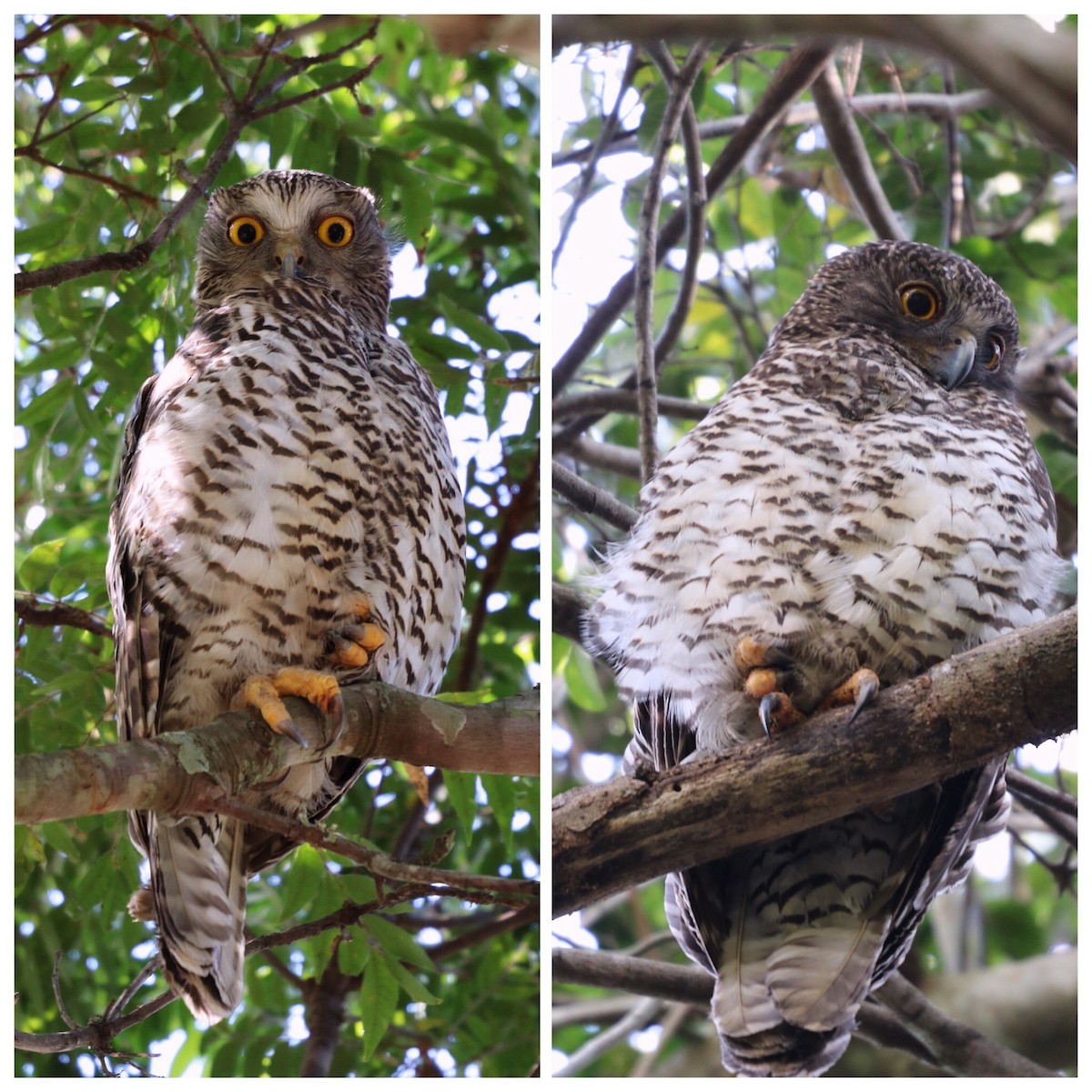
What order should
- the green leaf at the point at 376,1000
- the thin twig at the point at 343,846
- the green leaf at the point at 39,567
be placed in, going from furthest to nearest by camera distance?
→ the green leaf at the point at 39,567, the green leaf at the point at 376,1000, the thin twig at the point at 343,846

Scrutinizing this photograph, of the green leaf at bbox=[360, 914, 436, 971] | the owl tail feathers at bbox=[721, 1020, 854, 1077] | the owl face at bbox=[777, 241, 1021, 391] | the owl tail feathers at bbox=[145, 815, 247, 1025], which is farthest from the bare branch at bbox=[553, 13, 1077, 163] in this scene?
the green leaf at bbox=[360, 914, 436, 971]

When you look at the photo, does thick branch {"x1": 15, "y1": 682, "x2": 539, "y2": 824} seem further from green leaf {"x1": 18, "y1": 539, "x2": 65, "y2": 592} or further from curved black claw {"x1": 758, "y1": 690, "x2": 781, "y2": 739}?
green leaf {"x1": 18, "y1": 539, "x2": 65, "y2": 592}

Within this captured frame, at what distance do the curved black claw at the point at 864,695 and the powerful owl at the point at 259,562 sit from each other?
0.72 metres

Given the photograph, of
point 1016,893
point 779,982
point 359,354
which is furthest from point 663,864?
point 359,354

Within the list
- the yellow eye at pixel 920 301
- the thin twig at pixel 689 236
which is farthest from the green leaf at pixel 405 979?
the yellow eye at pixel 920 301

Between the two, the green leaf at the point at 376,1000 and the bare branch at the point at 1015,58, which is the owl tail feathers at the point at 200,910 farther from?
the bare branch at the point at 1015,58

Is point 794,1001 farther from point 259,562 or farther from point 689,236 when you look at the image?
point 689,236

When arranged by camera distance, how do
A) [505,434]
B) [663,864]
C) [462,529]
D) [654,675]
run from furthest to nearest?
1. [505,434]
2. [462,529]
3. [654,675]
4. [663,864]

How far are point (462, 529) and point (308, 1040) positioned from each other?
100cm

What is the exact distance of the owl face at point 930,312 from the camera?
2.34 metres

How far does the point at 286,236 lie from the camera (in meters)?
2.36

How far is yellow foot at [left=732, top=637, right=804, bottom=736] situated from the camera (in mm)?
1927

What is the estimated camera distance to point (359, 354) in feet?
7.40

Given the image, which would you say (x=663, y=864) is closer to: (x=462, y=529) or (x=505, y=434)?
(x=462, y=529)
